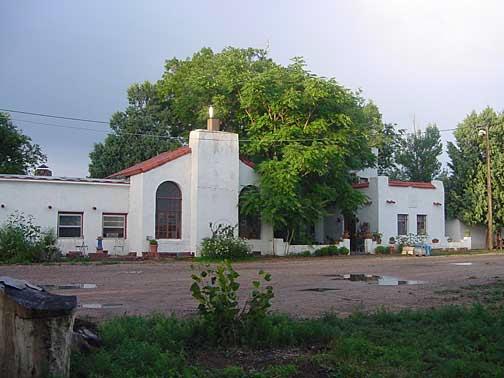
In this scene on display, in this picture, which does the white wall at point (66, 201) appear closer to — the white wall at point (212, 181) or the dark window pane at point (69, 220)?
the dark window pane at point (69, 220)

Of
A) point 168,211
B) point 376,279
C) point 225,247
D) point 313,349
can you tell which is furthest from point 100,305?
point 168,211

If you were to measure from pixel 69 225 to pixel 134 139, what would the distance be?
17.1 m

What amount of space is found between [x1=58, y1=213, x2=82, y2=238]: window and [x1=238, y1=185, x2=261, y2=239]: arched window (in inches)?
329

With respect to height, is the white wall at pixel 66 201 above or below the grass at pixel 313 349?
above

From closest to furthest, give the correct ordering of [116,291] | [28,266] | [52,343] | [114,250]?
1. [52,343]
2. [116,291]
3. [28,266]
4. [114,250]

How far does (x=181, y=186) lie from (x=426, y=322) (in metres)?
23.6

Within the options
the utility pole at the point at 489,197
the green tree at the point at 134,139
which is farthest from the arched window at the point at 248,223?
the utility pole at the point at 489,197

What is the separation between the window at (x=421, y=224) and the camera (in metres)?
41.3

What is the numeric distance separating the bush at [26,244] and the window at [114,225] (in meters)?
3.23

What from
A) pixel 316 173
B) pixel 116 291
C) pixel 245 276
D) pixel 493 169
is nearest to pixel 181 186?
pixel 316 173

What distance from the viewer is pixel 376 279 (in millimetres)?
20078

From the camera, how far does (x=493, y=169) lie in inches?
1738

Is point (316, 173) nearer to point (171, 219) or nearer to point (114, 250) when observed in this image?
point (171, 219)

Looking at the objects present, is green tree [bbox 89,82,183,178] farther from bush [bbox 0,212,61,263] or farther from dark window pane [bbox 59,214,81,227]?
bush [bbox 0,212,61,263]
